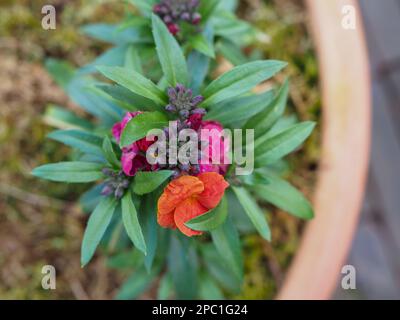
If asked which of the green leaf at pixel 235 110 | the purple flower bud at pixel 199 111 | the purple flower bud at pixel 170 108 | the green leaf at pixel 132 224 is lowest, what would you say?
the green leaf at pixel 132 224

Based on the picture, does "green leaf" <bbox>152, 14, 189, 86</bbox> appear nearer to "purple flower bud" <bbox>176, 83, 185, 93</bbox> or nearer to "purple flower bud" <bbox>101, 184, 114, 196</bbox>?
"purple flower bud" <bbox>176, 83, 185, 93</bbox>

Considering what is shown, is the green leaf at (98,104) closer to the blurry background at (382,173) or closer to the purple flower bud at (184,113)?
the purple flower bud at (184,113)

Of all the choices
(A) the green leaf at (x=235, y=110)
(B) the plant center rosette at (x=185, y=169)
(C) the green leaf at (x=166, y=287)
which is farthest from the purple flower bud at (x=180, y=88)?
(C) the green leaf at (x=166, y=287)

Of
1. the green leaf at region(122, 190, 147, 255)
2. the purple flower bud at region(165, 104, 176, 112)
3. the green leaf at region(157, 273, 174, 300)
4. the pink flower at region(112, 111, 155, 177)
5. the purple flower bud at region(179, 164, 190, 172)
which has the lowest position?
the green leaf at region(157, 273, 174, 300)

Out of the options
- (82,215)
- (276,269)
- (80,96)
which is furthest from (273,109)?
(82,215)

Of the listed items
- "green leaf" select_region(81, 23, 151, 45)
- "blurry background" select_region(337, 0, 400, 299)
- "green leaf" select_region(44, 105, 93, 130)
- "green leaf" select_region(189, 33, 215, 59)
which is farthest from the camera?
"blurry background" select_region(337, 0, 400, 299)

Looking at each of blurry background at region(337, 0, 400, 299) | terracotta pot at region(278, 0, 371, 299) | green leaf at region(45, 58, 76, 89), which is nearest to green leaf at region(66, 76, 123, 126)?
green leaf at region(45, 58, 76, 89)
